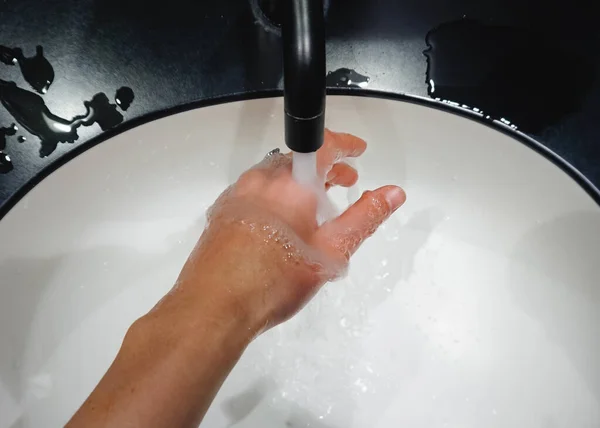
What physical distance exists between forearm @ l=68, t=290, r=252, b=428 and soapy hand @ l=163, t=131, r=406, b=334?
19mm

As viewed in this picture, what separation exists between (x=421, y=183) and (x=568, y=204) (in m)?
0.16

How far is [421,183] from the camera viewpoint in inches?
25.2

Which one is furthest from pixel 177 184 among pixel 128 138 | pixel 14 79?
pixel 14 79

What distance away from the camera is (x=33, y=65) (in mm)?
562

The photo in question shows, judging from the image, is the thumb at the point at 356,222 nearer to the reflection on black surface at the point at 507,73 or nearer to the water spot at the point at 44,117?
the reflection on black surface at the point at 507,73

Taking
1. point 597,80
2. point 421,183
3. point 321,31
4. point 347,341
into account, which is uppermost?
point 321,31

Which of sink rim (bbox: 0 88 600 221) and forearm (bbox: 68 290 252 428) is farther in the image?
sink rim (bbox: 0 88 600 221)

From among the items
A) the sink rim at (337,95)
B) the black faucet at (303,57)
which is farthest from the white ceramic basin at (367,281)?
the black faucet at (303,57)

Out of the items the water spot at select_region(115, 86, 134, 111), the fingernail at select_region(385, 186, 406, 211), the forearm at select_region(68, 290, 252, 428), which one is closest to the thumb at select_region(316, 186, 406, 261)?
the fingernail at select_region(385, 186, 406, 211)

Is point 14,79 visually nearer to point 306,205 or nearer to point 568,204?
point 306,205

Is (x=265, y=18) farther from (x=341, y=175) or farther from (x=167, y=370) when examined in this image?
(x=167, y=370)

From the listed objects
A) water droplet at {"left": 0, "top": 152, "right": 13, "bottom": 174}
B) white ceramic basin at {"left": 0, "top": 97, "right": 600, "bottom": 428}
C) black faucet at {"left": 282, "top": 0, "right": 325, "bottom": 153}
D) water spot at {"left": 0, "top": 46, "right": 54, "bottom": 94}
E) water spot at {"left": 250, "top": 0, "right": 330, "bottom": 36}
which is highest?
black faucet at {"left": 282, "top": 0, "right": 325, "bottom": 153}

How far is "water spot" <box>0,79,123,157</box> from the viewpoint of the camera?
21.7 inches

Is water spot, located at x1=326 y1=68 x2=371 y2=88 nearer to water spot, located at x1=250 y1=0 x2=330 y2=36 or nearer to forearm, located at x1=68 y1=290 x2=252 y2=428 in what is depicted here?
water spot, located at x1=250 y1=0 x2=330 y2=36
